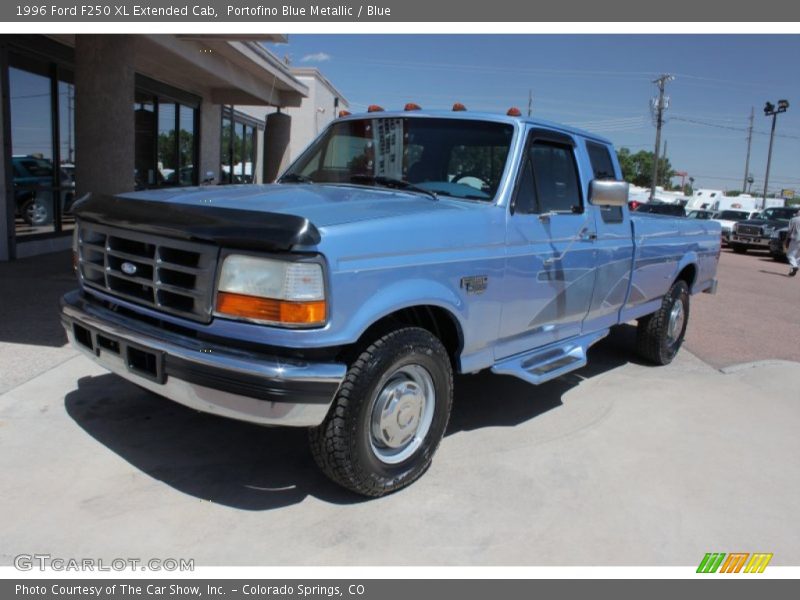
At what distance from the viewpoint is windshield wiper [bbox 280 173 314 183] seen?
15.0ft

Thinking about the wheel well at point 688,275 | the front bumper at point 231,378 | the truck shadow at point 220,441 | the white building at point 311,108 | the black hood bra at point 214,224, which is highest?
the white building at point 311,108

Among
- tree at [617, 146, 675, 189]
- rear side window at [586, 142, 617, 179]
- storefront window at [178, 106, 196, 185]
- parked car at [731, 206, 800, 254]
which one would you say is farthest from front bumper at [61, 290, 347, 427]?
tree at [617, 146, 675, 189]

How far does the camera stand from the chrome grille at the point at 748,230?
23.3 metres

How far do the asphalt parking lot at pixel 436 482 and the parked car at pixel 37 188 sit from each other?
199 inches

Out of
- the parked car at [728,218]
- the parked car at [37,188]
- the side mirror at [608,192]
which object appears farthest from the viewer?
the parked car at [728,218]

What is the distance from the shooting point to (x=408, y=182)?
4.19 metres

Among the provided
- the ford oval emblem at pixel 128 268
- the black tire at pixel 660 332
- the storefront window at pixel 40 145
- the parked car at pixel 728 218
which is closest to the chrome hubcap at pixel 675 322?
the black tire at pixel 660 332

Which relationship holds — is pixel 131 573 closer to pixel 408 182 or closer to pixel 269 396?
pixel 269 396

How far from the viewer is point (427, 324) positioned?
3.68 m

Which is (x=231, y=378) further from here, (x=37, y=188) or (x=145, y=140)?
(x=145, y=140)

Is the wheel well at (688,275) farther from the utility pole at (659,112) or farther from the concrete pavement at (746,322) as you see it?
the utility pole at (659,112)

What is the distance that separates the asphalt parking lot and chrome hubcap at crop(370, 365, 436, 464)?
0.83 ft

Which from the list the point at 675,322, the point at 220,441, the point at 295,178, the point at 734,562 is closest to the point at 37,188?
the point at 295,178

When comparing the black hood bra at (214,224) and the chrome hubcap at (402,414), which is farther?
the chrome hubcap at (402,414)
